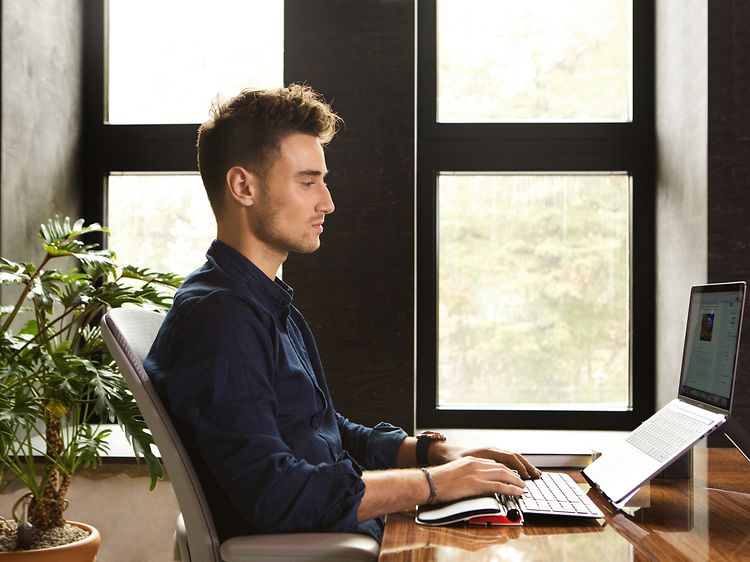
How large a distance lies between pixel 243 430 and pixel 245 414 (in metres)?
0.02

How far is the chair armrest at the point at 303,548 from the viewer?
1162 millimetres

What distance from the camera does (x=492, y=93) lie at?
296 centimetres

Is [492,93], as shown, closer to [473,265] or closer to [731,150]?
[473,265]

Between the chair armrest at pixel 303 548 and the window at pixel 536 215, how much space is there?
5.83ft

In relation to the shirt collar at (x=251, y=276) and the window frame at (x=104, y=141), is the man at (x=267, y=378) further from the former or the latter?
the window frame at (x=104, y=141)

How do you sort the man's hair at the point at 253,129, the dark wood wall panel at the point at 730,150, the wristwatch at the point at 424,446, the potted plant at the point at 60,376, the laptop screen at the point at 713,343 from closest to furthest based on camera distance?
the laptop screen at the point at 713,343
the man's hair at the point at 253,129
the wristwatch at the point at 424,446
the potted plant at the point at 60,376
the dark wood wall panel at the point at 730,150

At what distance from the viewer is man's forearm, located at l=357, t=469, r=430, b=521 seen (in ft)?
4.16

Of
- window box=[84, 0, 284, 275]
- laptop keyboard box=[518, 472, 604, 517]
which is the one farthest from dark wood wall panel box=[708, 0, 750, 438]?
window box=[84, 0, 284, 275]

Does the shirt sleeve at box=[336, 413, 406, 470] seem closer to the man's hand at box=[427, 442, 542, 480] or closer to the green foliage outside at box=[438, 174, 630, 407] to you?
the man's hand at box=[427, 442, 542, 480]

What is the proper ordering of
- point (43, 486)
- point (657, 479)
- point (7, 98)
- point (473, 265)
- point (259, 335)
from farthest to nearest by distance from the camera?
point (473, 265) → point (7, 98) → point (43, 486) → point (657, 479) → point (259, 335)

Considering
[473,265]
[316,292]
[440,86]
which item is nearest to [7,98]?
[316,292]

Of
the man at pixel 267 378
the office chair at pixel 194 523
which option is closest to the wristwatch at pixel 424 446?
the man at pixel 267 378

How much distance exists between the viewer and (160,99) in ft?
10.1

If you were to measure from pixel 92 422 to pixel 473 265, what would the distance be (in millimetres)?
1558
